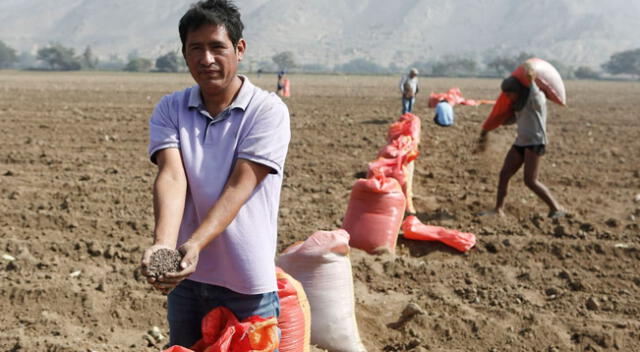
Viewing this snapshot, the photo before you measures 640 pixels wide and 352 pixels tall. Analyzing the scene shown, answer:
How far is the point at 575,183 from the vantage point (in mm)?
7328

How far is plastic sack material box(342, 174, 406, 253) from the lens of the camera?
15.7 ft

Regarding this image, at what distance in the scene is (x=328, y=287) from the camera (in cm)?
329

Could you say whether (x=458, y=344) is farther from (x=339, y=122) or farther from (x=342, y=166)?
(x=339, y=122)

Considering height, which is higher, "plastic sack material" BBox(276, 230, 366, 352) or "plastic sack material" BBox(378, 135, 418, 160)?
"plastic sack material" BBox(378, 135, 418, 160)

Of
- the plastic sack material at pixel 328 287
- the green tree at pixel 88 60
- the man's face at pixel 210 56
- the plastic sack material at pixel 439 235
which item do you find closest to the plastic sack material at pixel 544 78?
the plastic sack material at pixel 439 235

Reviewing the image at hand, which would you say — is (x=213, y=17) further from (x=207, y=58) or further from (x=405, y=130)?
(x=405, y=130)

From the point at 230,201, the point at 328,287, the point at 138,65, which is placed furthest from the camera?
the point at 138,65

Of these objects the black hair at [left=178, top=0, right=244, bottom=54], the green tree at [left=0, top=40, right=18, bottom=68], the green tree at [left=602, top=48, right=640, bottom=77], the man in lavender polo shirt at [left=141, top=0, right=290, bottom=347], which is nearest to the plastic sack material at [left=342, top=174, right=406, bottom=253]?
Answer: the man in lavender polo shirt at [left=141, top=0, right=290, bottom=347]

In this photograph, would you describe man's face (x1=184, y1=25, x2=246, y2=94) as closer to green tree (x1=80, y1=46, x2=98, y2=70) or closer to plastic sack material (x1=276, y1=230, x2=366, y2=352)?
plastic sack material (x1=276, y1=230, x2=366, y2=352)

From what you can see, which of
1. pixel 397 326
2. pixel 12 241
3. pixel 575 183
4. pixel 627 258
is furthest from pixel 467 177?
pixel 12 241

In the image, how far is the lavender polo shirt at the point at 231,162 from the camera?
5.88ft

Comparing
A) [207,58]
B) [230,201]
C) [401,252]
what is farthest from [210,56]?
[401,252]

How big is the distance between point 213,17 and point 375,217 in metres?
3.19

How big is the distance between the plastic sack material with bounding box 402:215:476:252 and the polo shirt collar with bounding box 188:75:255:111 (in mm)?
3380
